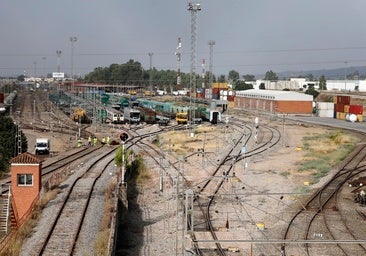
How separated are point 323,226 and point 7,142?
105ft

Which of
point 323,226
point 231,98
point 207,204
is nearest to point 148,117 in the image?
point 231,98

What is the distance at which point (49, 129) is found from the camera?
238 ft

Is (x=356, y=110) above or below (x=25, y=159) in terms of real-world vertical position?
above

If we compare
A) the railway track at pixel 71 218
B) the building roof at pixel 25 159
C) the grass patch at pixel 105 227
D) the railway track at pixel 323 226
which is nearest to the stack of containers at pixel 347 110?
the railway track at pixel 323 226

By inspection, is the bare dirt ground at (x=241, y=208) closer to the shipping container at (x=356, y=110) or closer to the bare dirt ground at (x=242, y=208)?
the bare dirt ground at (x=242, y=208)

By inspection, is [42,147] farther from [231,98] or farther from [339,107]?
[231,98]

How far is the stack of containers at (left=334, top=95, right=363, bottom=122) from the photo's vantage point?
7281cm

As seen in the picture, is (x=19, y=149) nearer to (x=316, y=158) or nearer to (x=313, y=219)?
(x=316, y=158)

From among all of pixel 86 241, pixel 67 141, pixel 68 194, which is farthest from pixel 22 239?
pixel 67 141

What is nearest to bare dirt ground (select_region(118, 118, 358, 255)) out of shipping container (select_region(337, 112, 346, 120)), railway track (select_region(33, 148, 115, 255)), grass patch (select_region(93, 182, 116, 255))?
grass patch (select_region(93, 182, 116, 255))

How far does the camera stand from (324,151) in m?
43.6

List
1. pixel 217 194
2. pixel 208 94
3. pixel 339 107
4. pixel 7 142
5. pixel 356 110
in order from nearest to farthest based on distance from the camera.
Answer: pixel 217 194 → pixel 7 142 → pixel 356 110 → pixel 339 107 → pixel 208 94

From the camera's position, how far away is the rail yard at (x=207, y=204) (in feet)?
62.4

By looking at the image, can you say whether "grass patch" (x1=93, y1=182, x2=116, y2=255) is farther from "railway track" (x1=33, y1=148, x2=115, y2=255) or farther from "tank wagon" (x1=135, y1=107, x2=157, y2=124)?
"tank wagon" (x1=135, y1=107, x2=157, y2=124)
